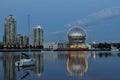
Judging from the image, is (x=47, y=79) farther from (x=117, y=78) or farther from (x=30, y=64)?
(x=30, y=64)

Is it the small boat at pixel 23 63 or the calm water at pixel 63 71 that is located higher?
the small boat at pixel 23 63

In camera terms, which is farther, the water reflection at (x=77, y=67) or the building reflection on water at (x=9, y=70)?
the water reflection at (x=77, y=67)

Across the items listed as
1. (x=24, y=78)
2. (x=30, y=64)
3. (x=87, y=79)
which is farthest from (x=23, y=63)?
(x=87, y=79)

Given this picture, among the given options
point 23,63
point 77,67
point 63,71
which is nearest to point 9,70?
point 63,71

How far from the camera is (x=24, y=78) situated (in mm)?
32719

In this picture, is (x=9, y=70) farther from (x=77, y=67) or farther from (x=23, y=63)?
(x=77, y=67)

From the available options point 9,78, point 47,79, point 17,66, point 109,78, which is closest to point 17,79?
point 9,78

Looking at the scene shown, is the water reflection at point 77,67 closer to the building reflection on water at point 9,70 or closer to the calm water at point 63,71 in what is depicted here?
the calm water at point 63,71

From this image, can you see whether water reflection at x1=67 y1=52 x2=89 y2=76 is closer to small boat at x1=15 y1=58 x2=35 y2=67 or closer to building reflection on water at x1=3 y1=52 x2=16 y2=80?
small boat at x1=15 y1=58 x2=35 y2=67

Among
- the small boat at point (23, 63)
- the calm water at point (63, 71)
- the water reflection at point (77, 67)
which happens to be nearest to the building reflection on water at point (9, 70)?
the calm water at point (63, 71)

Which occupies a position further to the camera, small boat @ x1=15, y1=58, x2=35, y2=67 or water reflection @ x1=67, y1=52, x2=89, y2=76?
small boat @ x1=15, y1=58, x2=35, y2=67

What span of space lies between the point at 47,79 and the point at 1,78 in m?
5.07

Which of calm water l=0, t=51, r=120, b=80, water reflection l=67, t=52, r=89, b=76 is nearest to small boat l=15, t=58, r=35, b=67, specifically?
calm water l=0, t=51, r=120, b=80

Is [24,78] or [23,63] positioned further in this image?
[23,63]
